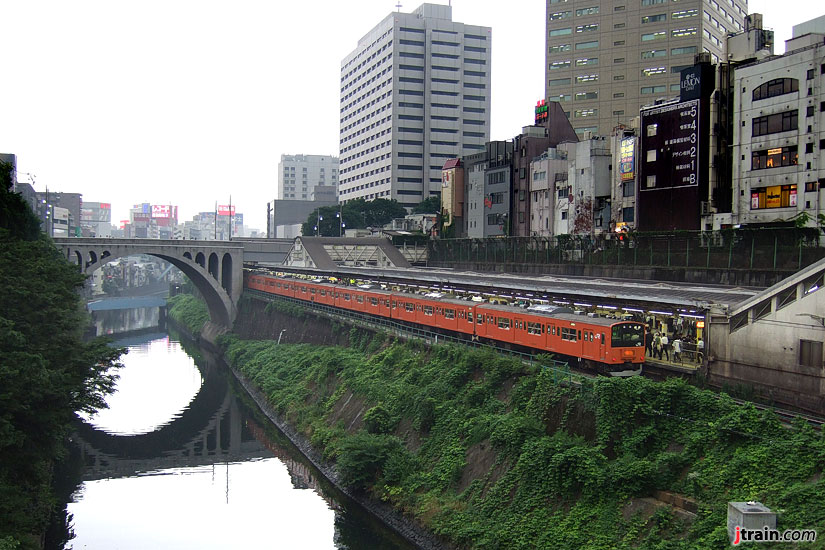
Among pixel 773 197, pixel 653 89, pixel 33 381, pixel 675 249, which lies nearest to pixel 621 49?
pixel 653 89

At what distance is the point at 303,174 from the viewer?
197 meters

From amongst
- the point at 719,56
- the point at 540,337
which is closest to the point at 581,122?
the point at 719,56

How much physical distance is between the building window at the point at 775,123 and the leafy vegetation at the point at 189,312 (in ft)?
→ 190

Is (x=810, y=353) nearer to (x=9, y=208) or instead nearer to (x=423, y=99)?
(x=9, y=208)

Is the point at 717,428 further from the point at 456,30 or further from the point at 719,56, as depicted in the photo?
the point at 456,30

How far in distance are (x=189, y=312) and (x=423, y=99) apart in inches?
2139

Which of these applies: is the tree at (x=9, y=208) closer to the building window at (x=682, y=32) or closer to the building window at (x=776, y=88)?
the building window at (x=776, y=88)

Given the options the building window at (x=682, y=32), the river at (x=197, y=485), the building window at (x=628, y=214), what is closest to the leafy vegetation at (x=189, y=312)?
the river at (x=197, y=485)

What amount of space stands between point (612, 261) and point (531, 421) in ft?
88.4

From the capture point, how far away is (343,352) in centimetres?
3981

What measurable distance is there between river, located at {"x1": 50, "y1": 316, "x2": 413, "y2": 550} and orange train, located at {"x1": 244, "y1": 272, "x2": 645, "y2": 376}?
9.10 meters

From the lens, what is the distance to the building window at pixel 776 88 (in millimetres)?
37219

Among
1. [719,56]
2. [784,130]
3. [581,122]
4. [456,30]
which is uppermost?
[456,30]

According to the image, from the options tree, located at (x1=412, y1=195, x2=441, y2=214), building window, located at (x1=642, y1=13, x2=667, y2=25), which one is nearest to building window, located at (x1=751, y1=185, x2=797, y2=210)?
building window, located at (x1=642, y1=13, x2=667, y2=25)
